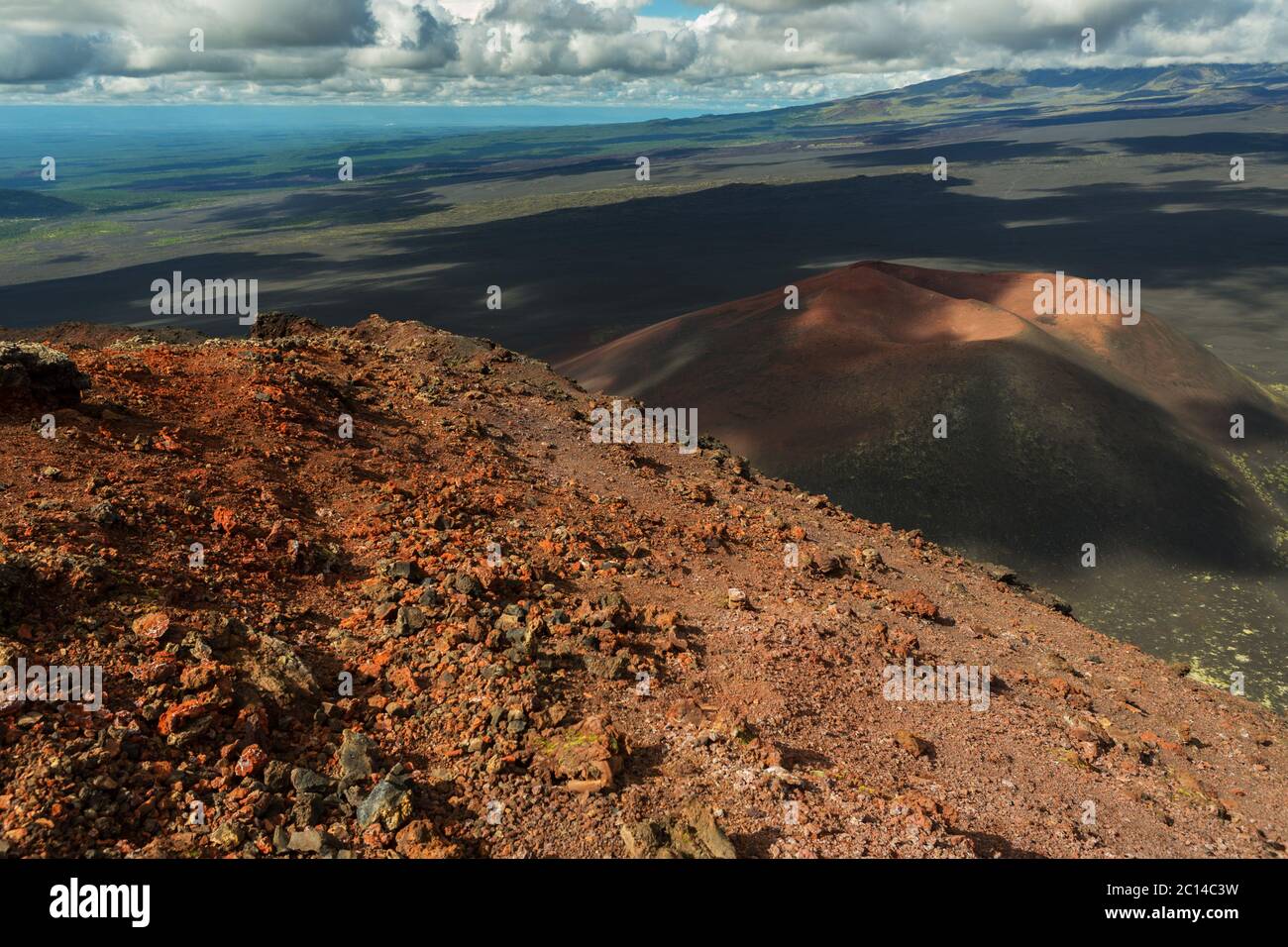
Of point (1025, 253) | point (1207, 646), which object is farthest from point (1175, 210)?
point (1207, 646)

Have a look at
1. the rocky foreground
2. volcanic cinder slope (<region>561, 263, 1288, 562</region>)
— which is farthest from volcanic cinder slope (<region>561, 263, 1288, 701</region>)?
the rocky foreground

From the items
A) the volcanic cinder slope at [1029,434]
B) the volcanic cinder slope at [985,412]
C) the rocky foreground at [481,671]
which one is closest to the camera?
the rocky foreground at [481,671]

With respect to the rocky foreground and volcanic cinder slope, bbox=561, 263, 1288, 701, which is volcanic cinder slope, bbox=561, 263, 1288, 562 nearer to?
volcanic cinder slope, bbox=561, 263, 1288, 701

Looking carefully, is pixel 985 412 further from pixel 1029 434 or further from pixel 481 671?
pixel 481 671

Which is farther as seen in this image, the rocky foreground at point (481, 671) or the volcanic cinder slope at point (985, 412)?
the volcanic cinder slope at point (985, 412)

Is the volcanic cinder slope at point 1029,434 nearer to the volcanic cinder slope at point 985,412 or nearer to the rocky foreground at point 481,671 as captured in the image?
the volcanic cinder slope at point 985,412

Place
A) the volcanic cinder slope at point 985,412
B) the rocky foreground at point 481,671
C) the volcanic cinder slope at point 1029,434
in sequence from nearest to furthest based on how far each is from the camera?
the rocky foreground at point 481,671
the volcanic cinder slope at point 1029,434
the volcanic cinder slope at point 985,412

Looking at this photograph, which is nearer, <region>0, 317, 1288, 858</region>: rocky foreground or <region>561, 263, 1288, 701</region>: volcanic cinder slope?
<region>0, 317, 1288, 858</region>: rocky foreground

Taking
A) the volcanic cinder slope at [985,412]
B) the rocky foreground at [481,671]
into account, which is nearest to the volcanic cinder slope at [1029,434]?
the volcanic cinder slope at [985,412]

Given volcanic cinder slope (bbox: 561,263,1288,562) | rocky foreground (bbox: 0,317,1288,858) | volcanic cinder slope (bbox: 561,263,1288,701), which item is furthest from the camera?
volcanic cinder slope (bbox: 561,263,1288,562)

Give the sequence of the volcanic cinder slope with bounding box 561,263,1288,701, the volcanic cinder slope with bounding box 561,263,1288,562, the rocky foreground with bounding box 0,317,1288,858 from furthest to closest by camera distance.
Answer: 1. the volcanic cinder slope with bounding box 561,263,1288,562
2. the volcanic cinder slope with bounding box 561,263,1288,701
3. the rocky foreground with bounding box 0,317,1288,858
